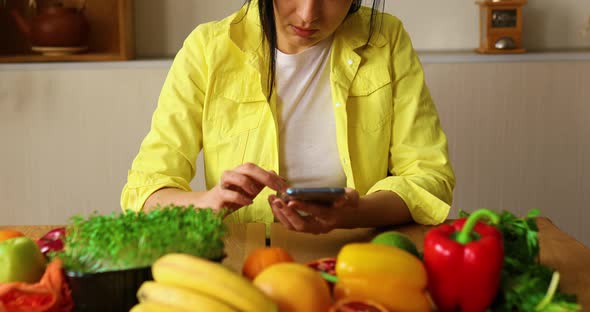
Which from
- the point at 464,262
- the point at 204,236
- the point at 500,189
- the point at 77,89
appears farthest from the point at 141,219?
the point at 500,189

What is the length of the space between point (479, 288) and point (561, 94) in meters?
1.84

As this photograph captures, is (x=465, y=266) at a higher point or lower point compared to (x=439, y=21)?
lower

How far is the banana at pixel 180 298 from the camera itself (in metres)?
0.93

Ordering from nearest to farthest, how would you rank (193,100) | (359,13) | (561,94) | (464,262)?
(464,262) → (193,100) → (359,13) → (561,94)

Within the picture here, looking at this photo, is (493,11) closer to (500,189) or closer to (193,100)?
(500,189)

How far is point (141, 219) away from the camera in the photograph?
1.12 metres

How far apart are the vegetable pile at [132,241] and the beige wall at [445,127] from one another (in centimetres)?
171

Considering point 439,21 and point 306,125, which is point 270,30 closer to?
point 306,125

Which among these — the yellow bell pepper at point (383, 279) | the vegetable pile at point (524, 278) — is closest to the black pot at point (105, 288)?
the yellow bell pepper at point (383, 279)

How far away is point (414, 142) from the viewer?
1.86 m

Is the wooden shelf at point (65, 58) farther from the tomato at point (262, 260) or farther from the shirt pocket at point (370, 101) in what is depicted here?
the tomato at point (262, 260)

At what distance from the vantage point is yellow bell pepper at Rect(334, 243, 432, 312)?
102cm

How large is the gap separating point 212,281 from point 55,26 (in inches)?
79.5

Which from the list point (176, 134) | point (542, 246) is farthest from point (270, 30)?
point (542, 246)
